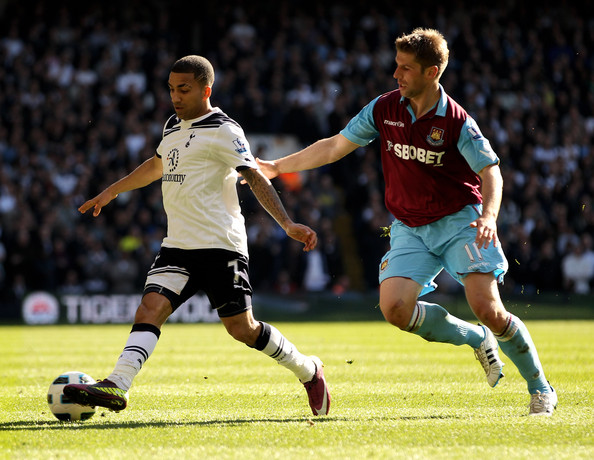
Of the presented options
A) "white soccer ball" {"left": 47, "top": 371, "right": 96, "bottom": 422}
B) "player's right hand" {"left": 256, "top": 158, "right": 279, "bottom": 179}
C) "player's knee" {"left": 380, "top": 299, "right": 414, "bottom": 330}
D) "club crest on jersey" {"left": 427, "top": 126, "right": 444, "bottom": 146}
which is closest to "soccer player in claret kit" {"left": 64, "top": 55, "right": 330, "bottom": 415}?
"player's right hand" {"left": 256, "top": 158, "right": 279, "bottom": 179}

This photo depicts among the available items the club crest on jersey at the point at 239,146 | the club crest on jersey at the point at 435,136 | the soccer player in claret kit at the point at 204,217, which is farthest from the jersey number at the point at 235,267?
the club crest on jersey at the point at 435,136

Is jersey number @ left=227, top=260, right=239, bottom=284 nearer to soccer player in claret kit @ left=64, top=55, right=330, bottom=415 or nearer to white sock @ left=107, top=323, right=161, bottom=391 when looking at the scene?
soccer player in claret kit @ left=64, top=55, right=330, bottom=415

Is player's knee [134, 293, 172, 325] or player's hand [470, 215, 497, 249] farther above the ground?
player's hand [470, 215, 497, 249]

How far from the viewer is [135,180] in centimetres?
638

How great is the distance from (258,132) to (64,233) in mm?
5221

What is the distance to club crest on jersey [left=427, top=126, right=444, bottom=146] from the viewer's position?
19.4 ft

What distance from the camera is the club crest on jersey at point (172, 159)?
593 centimetres

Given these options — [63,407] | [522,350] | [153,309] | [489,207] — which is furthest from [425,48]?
[63,407]

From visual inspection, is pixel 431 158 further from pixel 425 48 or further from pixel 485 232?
pixel 485 232

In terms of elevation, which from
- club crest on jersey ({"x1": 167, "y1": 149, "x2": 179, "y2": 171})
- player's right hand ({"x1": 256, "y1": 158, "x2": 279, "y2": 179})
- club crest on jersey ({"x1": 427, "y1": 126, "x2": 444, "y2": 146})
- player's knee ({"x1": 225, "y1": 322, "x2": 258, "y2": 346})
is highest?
club crest on jersey ({"x1": 427, "y1": 126, "x2": 444, "y2": 146})

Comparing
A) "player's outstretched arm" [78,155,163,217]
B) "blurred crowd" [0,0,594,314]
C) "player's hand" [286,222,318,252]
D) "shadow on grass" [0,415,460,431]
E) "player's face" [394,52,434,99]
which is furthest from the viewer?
"blurred crowd" [0,0,594,314]

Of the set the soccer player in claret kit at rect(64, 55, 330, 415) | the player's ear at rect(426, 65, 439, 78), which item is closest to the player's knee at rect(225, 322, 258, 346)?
the soccer player in claret kit at rect(64, 55, 330, 415)

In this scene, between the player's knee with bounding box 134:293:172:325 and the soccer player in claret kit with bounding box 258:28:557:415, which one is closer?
the player's knee with bounding box 134:293:172:325

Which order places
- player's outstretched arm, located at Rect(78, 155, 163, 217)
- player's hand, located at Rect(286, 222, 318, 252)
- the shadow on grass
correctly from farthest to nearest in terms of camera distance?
player's outstretched arm, located at Rect(78, 155, 163, 217) < player's hand, located at Rect(286, 222, 318, 252) < the shadow on grass
